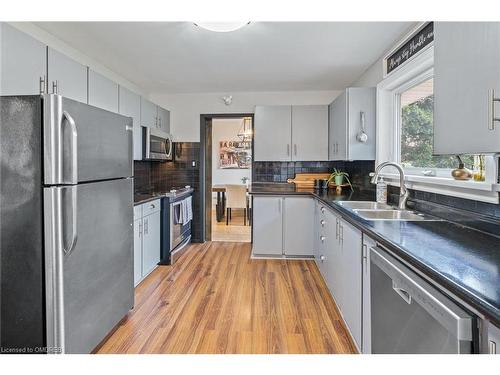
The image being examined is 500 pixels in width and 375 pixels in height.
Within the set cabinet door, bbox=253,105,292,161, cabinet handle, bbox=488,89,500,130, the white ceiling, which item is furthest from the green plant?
cabinet handle, bbox=488,89,500,130

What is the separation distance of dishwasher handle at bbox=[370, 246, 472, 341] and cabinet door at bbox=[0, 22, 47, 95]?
2233 millimetres

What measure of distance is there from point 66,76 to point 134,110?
115 cm

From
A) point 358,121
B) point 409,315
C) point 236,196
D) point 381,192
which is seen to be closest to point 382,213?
point 381,192

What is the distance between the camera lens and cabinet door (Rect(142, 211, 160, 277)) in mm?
3076

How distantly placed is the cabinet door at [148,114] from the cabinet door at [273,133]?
4.44 ft

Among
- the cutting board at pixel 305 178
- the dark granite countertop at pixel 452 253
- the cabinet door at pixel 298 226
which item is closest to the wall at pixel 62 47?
the cabinet door at pixel 298 226

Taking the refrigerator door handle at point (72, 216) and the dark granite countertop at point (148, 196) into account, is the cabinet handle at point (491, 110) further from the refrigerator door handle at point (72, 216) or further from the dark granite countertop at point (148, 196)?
the dark granite countertop at point (148, 196)

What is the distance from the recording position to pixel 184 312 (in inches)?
95.3

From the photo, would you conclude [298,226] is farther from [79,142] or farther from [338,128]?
[79,142]

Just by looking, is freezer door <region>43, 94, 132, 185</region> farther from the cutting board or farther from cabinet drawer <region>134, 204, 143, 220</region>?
the cutting board

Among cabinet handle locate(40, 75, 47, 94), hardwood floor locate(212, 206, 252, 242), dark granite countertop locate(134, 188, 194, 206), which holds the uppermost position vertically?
cabinet handle locate(40, 75, 47, 94)

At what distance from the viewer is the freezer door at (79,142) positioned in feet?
4.91

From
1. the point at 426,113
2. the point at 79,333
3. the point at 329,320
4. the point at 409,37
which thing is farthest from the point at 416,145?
the point at 79,333
